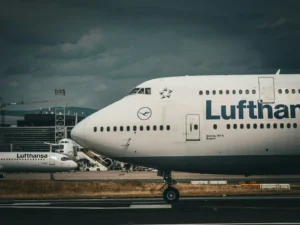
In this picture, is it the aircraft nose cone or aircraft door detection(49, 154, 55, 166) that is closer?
the aircraft nose cone

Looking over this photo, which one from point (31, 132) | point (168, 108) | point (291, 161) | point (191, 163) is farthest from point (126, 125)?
point (31, 132)

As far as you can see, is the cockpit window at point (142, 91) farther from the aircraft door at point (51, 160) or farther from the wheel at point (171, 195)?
the aircraft door at point (51, 160)

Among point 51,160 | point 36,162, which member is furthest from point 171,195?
point 36,162

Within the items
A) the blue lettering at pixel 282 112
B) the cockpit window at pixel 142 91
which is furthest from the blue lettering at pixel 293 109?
the cockpit window at pixel 142 91

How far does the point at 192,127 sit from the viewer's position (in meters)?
23.2

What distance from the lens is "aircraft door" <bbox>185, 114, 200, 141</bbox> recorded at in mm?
23109

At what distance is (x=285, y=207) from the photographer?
2117 centimetres

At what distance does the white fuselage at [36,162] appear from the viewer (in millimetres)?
71938

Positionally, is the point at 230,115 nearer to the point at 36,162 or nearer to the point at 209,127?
the point at 209,127

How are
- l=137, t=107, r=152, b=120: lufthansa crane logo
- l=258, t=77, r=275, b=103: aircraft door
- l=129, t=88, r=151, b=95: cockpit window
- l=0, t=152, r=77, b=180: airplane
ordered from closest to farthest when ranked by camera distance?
l=258, t=77, r=275, b=103: aircraft door → l=137, t=107, r=152, b=120: lufthansa crane logo → l=129, t=88, r=151, b=95: cockpit window → l=0, t=152, r=77, b=180: airplane

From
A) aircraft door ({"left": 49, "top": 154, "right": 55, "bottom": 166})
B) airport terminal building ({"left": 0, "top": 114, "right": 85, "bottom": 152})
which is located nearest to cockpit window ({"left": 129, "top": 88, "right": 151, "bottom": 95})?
aircraft door ({"left": 49, "top": 154, "right": 55, "bottom": 166})

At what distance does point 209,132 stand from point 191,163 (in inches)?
68.8

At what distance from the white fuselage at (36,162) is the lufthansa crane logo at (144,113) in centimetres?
4969

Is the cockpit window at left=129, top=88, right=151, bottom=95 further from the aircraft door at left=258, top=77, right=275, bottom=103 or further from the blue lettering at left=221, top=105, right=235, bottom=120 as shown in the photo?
the aircraft door at left=258, top=77, right=275, bottom=103
